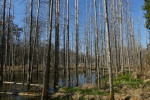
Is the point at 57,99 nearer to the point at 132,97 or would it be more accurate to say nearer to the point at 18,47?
the point at 132,97

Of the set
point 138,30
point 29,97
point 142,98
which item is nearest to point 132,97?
point 142,98

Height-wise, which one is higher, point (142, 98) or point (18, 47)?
point (18, 47)

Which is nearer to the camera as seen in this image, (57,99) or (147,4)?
(57,99)

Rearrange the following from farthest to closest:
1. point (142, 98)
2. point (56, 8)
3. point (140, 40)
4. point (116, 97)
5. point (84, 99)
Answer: point (140, 40)
point (56, 8)
point (84, 99)
point (116, 97)
point (142, 98)

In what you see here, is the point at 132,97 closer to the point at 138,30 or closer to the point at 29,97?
the point at 29,97

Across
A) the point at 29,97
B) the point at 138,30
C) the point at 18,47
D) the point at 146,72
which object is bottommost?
the point at 29,97

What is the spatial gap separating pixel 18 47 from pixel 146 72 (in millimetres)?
32001

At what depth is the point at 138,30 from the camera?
110 feet

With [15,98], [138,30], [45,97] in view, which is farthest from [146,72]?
[138,30]

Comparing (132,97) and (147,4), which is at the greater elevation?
(147,4)

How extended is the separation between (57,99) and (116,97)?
9.65 ft

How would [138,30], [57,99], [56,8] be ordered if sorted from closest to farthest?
[57,99], [56,8], [138,30]

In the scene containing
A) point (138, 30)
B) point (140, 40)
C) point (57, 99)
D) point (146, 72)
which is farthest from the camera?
point (140, 40)

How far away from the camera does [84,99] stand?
7219 millimetres
